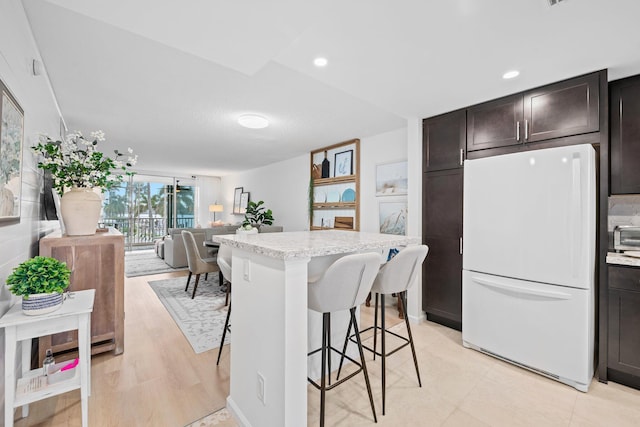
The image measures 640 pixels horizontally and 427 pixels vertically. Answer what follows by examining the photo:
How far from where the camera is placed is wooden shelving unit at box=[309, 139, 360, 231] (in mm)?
4441

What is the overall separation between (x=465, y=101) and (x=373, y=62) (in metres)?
1.21

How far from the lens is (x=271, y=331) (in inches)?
55.1

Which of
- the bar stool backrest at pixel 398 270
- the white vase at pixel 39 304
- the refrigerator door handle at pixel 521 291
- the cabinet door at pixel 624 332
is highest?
the bar stool backrest at pixel 398 270

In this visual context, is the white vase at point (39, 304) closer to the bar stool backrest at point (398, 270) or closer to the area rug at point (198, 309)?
the area rug at point (198, 309)

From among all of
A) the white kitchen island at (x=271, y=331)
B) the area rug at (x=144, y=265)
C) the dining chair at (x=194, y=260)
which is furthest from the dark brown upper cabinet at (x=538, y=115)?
the area rug at (x=144, y=265)

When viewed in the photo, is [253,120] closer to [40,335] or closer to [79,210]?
[79,210]

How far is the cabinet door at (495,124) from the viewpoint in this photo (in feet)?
8.16

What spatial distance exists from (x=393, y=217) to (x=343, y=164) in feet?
4.50

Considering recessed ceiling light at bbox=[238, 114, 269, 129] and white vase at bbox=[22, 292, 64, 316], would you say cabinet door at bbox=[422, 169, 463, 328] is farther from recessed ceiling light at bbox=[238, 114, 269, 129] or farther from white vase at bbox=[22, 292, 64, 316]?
white vase at bbox=[22, 292, 64, 316]

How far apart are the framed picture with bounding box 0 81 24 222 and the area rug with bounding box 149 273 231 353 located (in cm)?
171

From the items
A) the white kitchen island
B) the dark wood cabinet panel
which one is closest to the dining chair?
the white kitchen island

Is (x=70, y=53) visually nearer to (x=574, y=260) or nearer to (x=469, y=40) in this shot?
(x=469, y=40)

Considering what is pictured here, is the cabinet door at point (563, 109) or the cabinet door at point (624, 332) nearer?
the cabinet door at point (624, 332)

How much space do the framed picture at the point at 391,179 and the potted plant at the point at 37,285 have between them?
3489 mm
